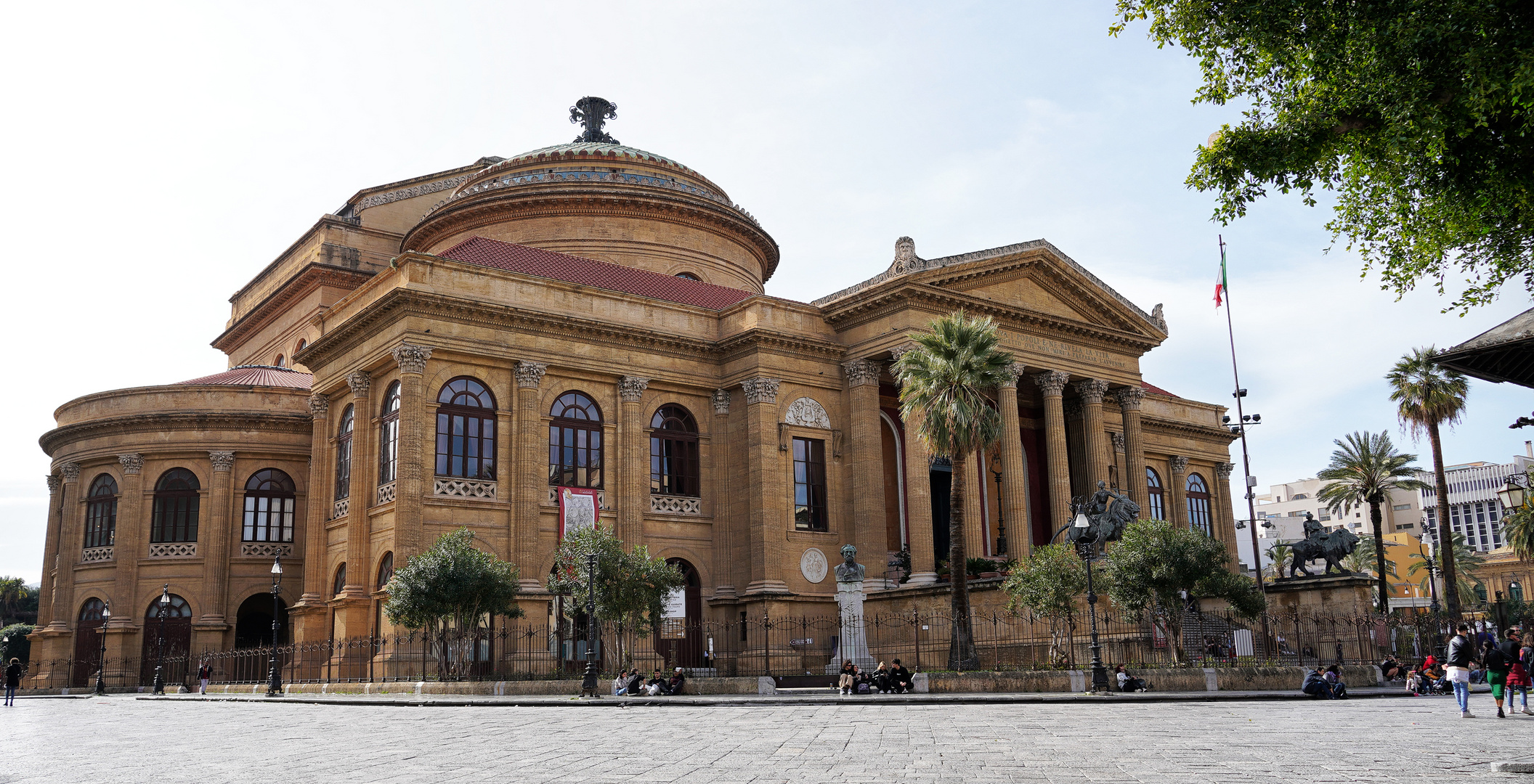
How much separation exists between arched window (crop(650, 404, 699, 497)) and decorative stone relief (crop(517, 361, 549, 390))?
445 cm

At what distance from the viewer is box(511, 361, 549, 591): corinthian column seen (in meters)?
34.2

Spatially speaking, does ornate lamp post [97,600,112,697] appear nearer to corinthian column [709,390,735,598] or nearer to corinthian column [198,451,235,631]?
corinthian column [198,451,235,631]

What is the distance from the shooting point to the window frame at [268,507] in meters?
42.7

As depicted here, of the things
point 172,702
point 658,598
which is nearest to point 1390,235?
point 658,598

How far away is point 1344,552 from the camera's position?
3516 centimetres

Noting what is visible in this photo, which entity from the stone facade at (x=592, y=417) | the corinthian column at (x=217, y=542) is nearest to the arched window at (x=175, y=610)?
the stone facade at (x=592, y=417)

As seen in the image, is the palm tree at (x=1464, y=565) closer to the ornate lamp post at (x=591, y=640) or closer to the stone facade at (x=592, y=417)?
the stone facade at (x=592, y=417)

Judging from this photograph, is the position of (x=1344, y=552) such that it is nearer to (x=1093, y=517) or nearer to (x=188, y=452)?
(x=1093, y=517)

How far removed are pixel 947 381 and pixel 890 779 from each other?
21815 mm

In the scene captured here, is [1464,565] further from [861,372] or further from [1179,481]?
[861,372]

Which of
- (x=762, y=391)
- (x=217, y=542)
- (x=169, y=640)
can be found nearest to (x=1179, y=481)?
(x=762, y=391)

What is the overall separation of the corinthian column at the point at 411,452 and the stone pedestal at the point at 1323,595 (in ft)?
78.8

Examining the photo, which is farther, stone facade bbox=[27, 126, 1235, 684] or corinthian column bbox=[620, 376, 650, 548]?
corinthian column bbox=[620, 376, 650, 548]

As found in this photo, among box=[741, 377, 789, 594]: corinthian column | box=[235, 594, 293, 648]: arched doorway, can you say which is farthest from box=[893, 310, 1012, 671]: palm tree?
box=[235, 594, 293, 648]: arched doorway
